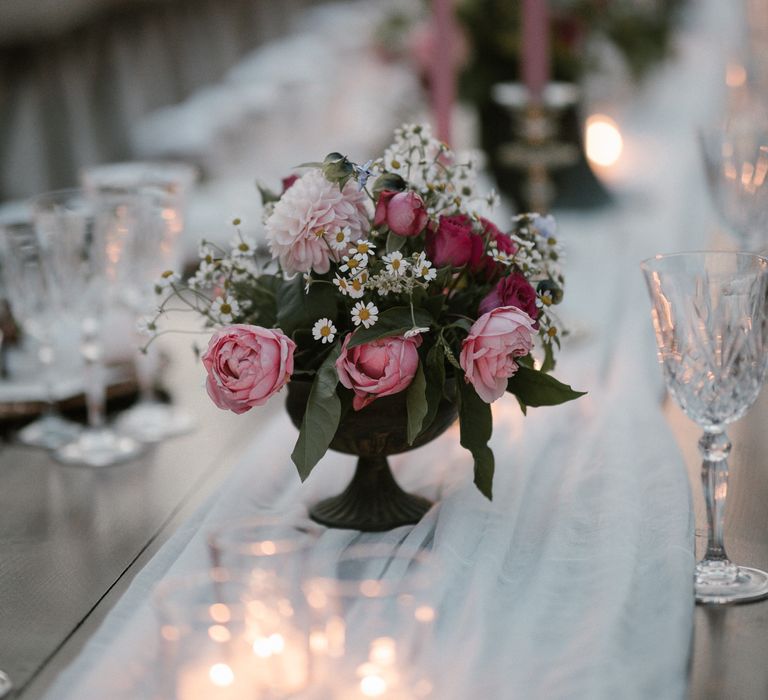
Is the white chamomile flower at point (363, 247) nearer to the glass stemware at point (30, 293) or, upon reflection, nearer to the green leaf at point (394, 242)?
the green leaf at point (394, 242)

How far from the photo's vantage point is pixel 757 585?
870 mm

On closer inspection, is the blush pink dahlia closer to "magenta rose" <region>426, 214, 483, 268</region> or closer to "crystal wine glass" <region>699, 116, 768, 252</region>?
"magenta rose" <region>426, 214, 483, 268</region>

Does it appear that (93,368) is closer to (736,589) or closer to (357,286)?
(357,286)

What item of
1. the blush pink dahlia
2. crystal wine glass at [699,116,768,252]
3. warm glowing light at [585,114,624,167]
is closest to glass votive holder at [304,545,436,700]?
the blush pink dahlia

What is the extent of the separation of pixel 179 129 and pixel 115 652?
111 inches

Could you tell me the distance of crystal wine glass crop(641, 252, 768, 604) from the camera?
850 mm

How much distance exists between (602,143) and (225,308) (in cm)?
167

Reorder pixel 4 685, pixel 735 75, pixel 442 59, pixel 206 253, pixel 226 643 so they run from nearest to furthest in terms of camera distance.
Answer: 1. pixel 226 643
2. pixel 4 685
3. pixel 206 253
4. pixel 442 59
5. pixel 735 75

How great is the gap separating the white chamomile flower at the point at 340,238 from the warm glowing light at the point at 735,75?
9.13 ft

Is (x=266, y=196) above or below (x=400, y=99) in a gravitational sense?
below

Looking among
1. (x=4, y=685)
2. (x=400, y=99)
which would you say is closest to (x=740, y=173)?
(x=4, y=685)

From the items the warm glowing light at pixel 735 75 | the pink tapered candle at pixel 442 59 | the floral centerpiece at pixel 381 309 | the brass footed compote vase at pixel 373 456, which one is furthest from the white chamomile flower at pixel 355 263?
the warm glowing light at pixel 735 75

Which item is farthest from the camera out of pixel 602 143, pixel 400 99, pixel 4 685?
pixel 400 99

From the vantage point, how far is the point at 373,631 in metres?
0.59
